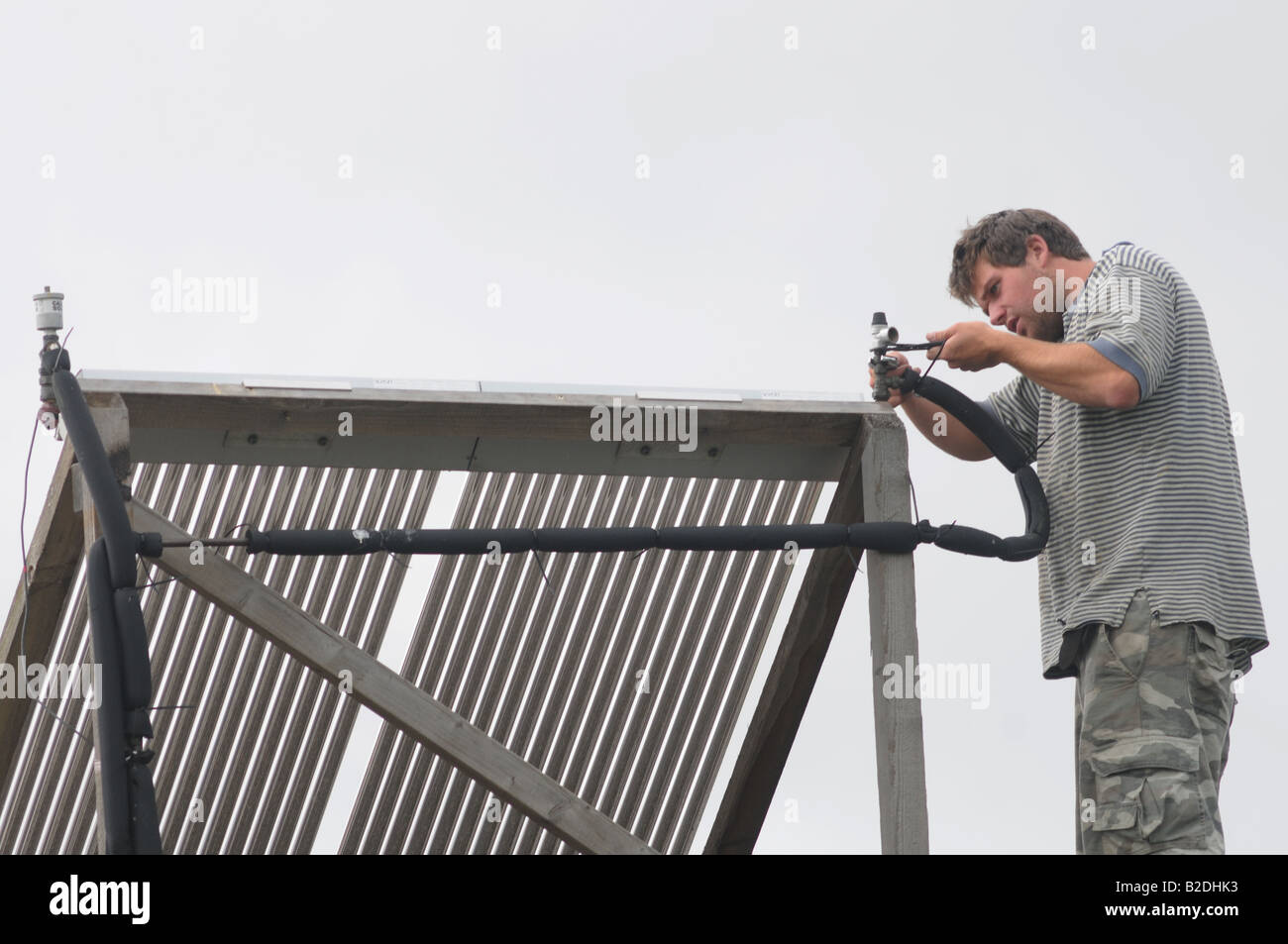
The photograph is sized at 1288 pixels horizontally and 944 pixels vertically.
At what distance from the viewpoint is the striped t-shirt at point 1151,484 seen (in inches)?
161

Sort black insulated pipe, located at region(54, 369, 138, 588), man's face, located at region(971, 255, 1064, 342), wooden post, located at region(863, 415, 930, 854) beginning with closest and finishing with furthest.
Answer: black insulated pipe, located at region(54, 369, 138, 588) < wooden post, located at region(863, 415, 930, 854) < man's face, located at region(971, 255, 1064, 342)

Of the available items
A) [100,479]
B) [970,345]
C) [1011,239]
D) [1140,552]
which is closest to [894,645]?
[1140,552]

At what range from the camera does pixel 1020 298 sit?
4.50m

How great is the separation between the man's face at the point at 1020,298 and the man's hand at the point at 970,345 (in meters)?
0.26

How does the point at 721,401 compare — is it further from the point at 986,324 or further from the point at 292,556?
the point at 292,556

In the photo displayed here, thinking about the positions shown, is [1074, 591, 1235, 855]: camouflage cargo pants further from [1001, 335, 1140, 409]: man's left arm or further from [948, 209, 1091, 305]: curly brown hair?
[948, 209, 1091, 305]: curly brown hair

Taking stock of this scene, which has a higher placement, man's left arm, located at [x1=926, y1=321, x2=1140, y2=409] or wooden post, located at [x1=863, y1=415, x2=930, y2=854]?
man's left arm, located at [x1=926, y1=321, x2=1140, y2=409]

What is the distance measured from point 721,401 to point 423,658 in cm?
113

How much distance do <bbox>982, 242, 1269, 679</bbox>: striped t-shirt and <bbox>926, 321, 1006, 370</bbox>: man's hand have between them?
18cm

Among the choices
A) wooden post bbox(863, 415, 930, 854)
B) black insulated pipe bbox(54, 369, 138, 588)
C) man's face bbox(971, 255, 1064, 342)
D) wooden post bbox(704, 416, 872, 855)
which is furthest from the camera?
wooden post bbox(704, 416, 872, 855)

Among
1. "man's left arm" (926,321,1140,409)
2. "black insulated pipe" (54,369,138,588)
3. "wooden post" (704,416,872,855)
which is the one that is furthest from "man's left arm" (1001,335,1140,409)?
"black insulated pipe" (54,369,138,588)

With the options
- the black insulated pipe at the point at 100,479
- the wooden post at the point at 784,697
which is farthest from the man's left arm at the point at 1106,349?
the black insulated pipe at the point at 100,479

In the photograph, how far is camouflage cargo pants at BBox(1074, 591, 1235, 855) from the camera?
3932mm
